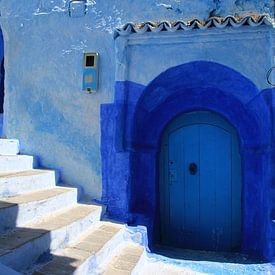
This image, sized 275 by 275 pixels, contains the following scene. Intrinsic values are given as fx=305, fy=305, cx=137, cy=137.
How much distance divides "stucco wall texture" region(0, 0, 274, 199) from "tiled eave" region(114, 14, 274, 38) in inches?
11.0

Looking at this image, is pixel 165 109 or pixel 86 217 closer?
pixel 86 217

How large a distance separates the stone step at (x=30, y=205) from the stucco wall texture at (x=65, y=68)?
65 cm

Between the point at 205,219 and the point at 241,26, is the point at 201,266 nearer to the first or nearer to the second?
the point at 205,219

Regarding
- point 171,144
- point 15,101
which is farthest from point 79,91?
point 171,144

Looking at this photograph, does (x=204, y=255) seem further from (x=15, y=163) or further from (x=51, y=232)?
(x=15, y=163)

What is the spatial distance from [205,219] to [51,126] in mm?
2854

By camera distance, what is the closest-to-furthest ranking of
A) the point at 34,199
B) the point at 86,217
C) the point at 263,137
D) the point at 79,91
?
the point at 34,199, the point at 86,217, the point at 263,137, the point at 79,91

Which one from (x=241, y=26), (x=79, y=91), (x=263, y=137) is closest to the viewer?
(x=241, y=26)

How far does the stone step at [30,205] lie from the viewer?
2.76m

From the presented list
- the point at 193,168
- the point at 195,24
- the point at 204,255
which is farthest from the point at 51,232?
the point at 195,24

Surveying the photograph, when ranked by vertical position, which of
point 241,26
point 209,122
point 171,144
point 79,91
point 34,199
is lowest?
point 34,199

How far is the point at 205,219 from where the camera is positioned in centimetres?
496

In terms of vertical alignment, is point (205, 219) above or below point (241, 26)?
below

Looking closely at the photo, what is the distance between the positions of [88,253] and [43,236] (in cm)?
47
